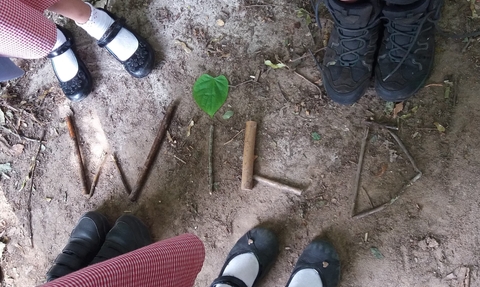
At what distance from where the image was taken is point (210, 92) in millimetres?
1783

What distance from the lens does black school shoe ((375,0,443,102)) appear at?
4.85 ft

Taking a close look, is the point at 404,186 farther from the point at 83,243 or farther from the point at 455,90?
the point at 83,243

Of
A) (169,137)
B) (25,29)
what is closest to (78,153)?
(169,137)

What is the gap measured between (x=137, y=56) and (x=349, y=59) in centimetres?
97

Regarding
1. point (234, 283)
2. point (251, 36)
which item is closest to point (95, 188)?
point (234, 283)

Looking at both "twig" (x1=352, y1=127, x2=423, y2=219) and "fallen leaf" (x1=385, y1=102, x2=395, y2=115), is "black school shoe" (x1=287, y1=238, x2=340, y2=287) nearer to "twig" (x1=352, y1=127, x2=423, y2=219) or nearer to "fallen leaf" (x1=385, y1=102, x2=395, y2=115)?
"twig" (x1=352, y1=127, x2=423, y2=219)

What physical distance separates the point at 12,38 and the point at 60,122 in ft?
2.87

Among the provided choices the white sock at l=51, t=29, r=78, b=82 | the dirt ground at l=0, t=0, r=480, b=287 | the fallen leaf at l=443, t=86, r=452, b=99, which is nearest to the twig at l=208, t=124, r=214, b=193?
the dirt ground at l=0, t=0, r=480, b=287

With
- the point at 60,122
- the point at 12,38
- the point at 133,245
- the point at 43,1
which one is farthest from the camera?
the point at 60,122

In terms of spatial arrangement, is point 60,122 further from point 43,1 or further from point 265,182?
point 265,182

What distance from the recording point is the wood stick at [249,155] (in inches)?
67.3

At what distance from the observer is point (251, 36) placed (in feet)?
5.92

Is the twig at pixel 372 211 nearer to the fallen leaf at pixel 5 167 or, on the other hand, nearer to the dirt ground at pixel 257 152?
the dirt ground at pixel 257 152

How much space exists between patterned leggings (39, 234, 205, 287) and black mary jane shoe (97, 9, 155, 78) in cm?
86
